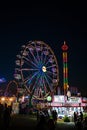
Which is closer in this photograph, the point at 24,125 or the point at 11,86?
the point at 24,125

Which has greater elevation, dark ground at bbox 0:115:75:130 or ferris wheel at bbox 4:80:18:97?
ferris wheel at bbox 4:80:18:97

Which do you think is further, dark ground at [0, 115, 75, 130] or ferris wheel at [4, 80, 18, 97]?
ferris wheel at [4, 80, 18, 97]

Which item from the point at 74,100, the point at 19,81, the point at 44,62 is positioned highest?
the point at 44,62

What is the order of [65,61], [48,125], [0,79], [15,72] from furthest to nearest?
1. [0,79]
2. [65,61]
3. [15,72]
4. [48,125]

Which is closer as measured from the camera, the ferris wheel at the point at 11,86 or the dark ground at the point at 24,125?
the dark ground at the point at 24,125

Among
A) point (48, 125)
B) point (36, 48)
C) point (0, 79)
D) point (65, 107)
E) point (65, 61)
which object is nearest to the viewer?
point (48, 125)

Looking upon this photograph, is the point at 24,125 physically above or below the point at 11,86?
below

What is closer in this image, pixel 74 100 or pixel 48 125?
pixel 48 125

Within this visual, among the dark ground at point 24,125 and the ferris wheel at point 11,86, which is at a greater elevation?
the ferris wheel at point 11,86

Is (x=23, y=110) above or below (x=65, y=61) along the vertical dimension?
below

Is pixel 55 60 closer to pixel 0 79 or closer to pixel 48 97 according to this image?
pixel 48 97

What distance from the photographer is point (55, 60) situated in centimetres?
6212

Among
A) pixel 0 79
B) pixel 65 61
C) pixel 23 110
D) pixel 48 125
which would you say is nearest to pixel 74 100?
pixel 23 110

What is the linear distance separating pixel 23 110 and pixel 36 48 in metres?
12.7
